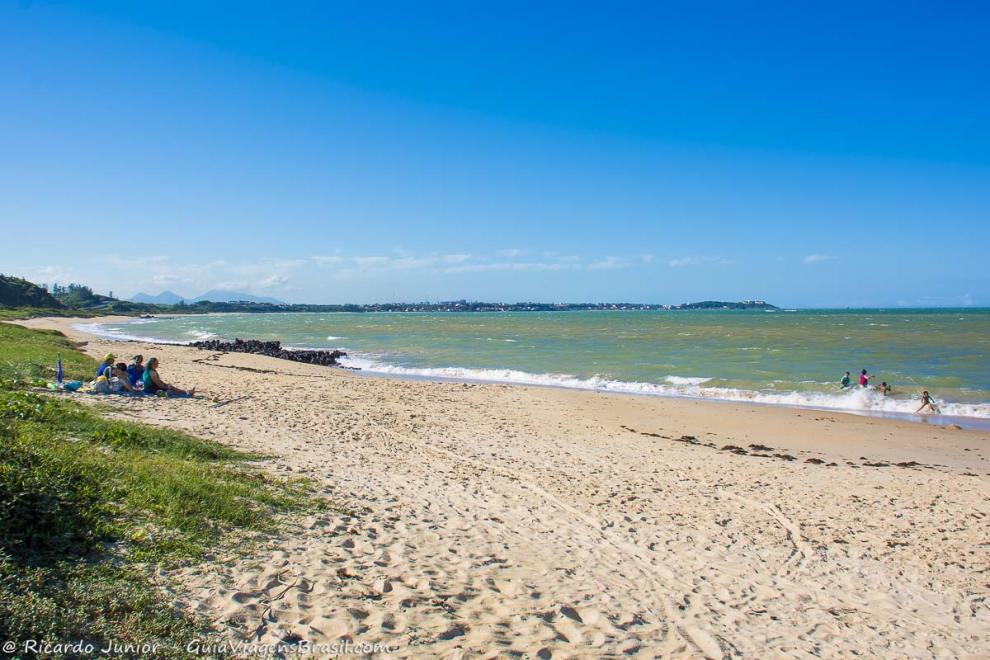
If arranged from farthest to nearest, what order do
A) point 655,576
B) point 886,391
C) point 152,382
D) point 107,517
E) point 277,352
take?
point 277,352 → point 886,391 → point 152,382 → point 655,576 → point 107,517

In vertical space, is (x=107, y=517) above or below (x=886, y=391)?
above

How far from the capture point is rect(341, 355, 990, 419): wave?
21422 millimetres

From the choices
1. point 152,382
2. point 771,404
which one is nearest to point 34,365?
point 152,382

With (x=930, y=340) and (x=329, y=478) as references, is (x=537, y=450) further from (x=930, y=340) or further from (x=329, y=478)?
(x=930, y=340)

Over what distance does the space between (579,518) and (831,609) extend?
3.11 metres

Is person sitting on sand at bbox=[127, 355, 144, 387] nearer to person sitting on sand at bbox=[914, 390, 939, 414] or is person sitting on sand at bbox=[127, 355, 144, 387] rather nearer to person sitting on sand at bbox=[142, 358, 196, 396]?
person sitting on sand at bbox=[142, 358, 196, 396]

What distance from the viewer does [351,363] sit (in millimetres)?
36875

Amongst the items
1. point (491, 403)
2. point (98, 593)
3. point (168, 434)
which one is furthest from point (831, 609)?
point (491, 403)

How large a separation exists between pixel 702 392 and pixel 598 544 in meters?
19.4

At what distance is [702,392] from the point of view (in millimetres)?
24812

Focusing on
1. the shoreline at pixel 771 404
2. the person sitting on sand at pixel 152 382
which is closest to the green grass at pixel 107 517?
the person sitting on sand at pixel 152 382

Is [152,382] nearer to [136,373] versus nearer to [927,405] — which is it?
[136,373]

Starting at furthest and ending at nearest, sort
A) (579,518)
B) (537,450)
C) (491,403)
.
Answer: (491,403), (537,450), (579,518)

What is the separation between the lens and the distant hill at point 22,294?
93.8 metres
